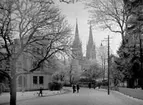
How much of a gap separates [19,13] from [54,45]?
462 centimetres

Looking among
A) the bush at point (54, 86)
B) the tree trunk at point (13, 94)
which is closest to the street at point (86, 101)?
the tree trunk at point (13, 94)

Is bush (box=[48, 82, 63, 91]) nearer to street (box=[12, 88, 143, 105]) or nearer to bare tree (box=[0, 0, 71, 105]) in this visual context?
street (box=[12, 88, 143, 105])

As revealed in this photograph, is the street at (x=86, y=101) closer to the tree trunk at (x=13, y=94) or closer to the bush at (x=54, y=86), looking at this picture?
the tree trunk at (x=13, y=94)

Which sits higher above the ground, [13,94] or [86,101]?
[13,94]

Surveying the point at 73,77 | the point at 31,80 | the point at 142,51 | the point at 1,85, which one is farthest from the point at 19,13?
the point at 73,77

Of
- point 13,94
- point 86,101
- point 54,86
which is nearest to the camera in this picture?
point 13,94

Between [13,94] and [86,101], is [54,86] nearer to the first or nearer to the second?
[86,101]

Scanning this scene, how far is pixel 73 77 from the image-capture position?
312 feet

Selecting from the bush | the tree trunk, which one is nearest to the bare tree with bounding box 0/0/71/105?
the tree trunk

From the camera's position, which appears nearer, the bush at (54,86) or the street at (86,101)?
the street at (86,101)

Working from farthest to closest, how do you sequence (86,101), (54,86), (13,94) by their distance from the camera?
(54,86) → (86,101) → (13,94)

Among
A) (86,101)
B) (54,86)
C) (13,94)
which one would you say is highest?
(13,94)

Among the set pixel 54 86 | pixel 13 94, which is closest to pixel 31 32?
pixel 13 94

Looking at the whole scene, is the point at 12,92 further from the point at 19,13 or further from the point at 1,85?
the point at 1,85
